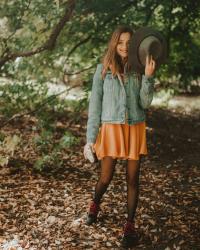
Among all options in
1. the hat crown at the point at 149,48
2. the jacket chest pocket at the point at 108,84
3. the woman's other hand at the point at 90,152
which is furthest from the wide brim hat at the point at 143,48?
the woman's other hand at the point at 90,152

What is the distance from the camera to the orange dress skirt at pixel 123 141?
3.99 metres

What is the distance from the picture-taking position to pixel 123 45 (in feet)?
13.0

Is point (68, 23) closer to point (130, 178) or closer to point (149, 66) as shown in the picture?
point (149, 66)

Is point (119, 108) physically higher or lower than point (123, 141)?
higher

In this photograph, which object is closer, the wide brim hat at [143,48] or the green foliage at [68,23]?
the wide brim hat at [143,48]

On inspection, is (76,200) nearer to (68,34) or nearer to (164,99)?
(68,34)

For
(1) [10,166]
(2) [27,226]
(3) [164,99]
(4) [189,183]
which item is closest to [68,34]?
(1) [10,166]

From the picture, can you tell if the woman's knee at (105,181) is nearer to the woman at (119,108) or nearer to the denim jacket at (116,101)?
the woman at (119,108)

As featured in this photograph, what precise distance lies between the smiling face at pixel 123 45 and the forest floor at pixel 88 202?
1798 millimetres

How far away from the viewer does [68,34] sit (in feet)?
24.3

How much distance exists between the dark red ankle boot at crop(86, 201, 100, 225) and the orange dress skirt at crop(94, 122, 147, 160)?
2.34 feet

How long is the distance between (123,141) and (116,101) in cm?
36

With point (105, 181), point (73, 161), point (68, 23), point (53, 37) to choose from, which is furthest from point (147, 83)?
point (68, 23)

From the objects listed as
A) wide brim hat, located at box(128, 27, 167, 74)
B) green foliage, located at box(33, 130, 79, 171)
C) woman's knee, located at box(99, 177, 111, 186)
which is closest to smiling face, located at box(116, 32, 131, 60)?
wide brim hat, located at box(128, 27, 167, 74)
